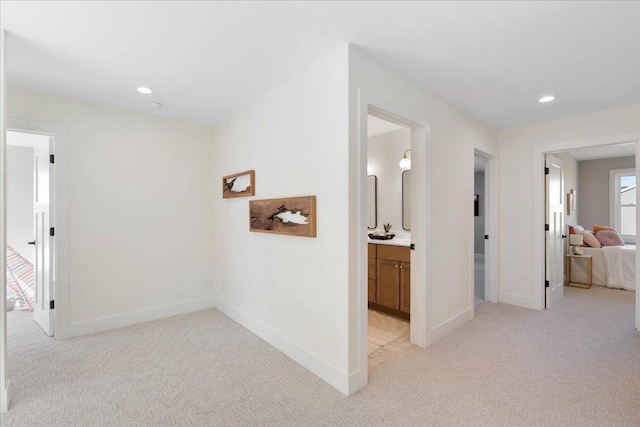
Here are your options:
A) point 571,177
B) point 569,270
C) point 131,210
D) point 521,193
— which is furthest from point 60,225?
point 571,177

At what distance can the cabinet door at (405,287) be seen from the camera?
323 cm

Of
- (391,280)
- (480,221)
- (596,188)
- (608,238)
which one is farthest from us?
(480,221)

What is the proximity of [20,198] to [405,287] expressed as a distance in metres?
5.73

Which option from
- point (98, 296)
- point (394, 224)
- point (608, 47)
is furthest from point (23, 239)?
point (608, 47)

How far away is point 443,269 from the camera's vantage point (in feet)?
9.87

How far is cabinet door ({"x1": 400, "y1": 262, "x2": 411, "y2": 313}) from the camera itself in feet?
10.6

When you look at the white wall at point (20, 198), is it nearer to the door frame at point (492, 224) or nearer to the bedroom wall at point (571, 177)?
the door frame at point (492, 224)

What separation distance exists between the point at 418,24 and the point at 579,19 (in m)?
0.96

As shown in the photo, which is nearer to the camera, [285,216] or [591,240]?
[285,216]

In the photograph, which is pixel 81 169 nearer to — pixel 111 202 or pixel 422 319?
pixel 111 202

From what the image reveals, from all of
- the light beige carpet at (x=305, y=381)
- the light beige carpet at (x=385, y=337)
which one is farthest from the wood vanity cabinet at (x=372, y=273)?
the light beige carpet at (x=305, y=381)

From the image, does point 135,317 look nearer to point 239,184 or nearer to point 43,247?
point 43,247

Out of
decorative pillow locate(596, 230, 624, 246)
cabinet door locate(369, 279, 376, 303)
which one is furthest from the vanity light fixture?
decorative pillow locate(596, 230, 624, 246)

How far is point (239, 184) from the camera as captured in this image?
3291 millimetres
